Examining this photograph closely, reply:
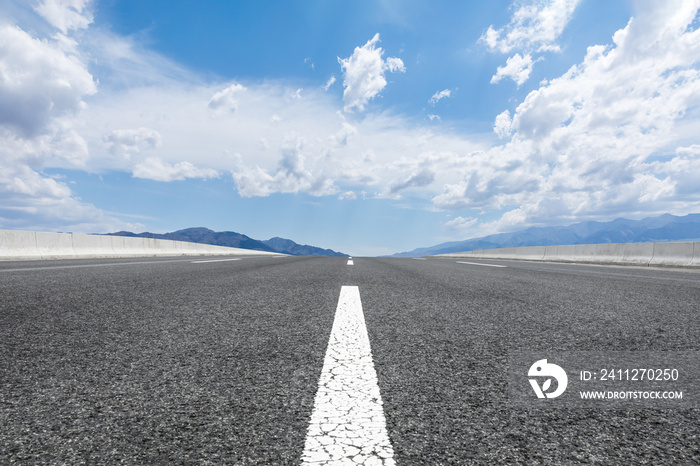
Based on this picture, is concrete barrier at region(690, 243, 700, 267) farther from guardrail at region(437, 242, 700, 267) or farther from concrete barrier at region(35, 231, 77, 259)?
concrete barrier at region(35, 231, 77, 259)

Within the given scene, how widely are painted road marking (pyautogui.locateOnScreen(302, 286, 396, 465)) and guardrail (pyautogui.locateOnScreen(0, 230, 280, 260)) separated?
49.6ft

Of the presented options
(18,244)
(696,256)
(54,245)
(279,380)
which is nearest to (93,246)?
(54,245)

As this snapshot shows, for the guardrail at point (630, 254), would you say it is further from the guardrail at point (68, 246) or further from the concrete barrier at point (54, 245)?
the concrete barrier at point (54, 245)

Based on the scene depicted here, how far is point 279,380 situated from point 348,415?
1.78 feet

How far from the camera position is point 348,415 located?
165 centimetres

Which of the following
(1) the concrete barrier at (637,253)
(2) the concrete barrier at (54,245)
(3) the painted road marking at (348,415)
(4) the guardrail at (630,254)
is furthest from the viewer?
(1) the concrete barrier at (637,253)

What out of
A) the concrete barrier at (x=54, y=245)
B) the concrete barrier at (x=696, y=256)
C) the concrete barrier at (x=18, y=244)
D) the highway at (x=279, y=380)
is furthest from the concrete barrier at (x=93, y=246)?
the concrete barrier at (x=696, y=256)

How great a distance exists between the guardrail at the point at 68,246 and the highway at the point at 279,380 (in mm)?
11258

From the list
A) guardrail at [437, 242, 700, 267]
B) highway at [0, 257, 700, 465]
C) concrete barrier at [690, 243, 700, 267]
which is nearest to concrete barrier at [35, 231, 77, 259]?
highway at [0, 257, 700, 465]

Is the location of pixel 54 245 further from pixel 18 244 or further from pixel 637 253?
pixel 637 253

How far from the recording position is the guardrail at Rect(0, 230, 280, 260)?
13.6 metres

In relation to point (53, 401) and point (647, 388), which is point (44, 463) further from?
point (647, 388)

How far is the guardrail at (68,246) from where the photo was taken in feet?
44.8

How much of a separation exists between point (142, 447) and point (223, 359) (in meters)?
1.02
